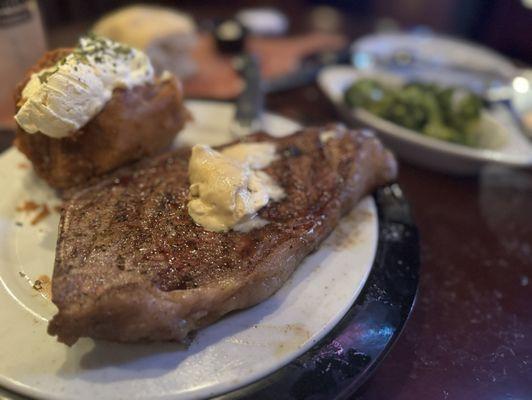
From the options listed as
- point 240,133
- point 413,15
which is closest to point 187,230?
point 240,133

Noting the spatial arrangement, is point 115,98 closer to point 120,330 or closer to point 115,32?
point 120,330

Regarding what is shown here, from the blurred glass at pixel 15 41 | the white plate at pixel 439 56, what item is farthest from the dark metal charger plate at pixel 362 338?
the blurred glass at pixel 15 41

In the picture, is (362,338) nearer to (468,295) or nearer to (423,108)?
(468,295)

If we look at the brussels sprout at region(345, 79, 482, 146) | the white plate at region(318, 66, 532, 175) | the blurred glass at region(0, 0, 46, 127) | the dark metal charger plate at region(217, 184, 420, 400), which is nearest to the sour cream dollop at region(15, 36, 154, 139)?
the blurred glass at region(0, 0, 46, 127)

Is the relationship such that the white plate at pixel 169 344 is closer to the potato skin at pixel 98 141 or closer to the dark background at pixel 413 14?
the potato skin at pixel 98 141

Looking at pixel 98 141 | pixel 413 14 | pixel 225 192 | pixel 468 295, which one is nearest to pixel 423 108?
pixel 468 295
